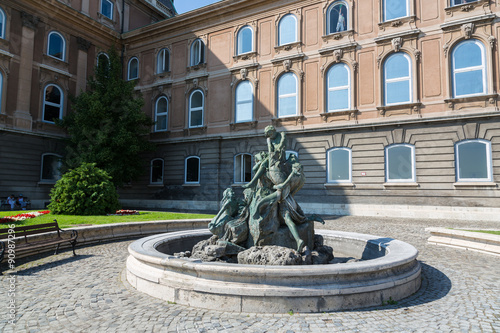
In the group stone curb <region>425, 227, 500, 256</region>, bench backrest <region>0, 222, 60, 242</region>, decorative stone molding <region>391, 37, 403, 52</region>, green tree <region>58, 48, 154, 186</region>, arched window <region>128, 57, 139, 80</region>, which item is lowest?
stone curb <region>425, 227, 500, 256</region>

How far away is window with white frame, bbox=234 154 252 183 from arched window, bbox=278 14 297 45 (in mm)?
8163

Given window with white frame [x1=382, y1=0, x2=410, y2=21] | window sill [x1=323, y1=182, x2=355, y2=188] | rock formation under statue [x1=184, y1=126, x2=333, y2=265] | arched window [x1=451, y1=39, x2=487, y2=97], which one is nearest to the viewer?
rock formation under statue [x1=184, y1=126, x2=333, y2=265]

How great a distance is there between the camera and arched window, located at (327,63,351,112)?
20.2 m

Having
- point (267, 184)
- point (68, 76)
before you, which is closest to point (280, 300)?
point (267, 184)

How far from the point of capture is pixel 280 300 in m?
4.57

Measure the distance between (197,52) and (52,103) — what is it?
1151cm

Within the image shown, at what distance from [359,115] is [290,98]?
469cm

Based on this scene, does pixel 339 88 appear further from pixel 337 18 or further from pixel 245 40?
pixel 245 40

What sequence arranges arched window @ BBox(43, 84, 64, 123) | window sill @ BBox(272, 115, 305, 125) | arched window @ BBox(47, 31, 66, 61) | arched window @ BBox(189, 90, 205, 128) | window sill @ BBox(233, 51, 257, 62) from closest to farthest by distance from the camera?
window sill @ BBox(272, 115, 305, 125) → window sill @ BBox(233, 51, 257, 62) → arched window @ BBox(43, 84, 64, 123) → arched window @ BBox(47, 31, 66, 61) → arched window @ BBox(189, 90, 205, 128)

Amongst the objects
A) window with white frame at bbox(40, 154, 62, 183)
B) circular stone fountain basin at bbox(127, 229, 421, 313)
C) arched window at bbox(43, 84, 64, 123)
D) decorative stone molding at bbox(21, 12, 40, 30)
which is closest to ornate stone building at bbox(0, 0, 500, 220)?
arched window at bbox(43, 84, 64, 123)

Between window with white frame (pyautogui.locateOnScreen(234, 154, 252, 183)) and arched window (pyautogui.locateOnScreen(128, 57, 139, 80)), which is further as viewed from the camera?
arched window (pyautogui.locateOnScreen(128, 57, 139, 80))

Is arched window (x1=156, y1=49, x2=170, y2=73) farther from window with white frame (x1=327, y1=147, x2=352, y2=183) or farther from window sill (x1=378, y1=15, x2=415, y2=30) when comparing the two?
window sill (x1=378, y1=15, x2=415, y2=30)

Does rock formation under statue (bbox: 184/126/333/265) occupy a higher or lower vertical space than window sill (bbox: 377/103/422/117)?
lower

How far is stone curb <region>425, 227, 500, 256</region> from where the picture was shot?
889 cm
